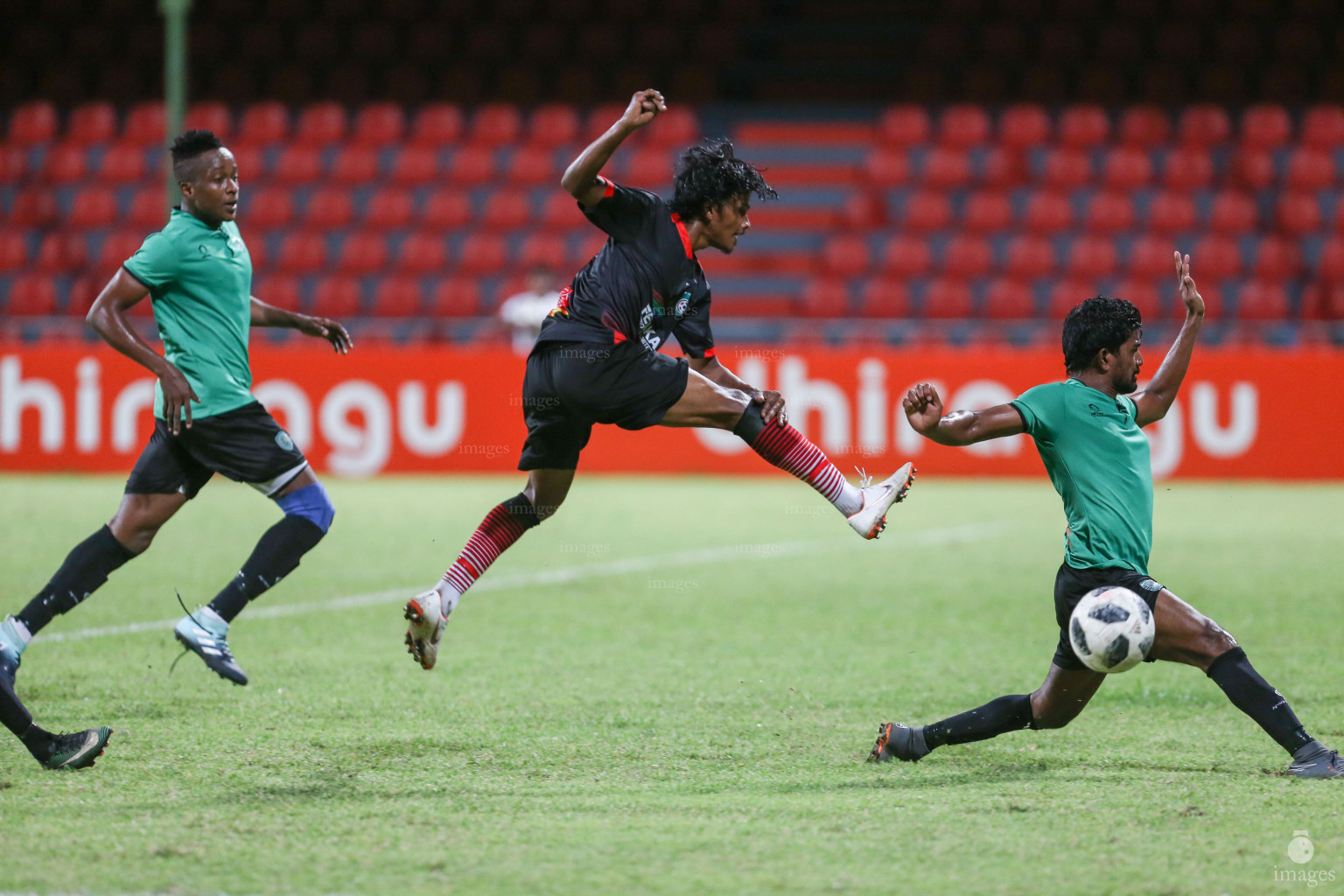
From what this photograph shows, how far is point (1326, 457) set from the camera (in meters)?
14.2

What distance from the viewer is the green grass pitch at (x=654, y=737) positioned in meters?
3.31

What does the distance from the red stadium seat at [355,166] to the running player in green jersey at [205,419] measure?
15.9 m

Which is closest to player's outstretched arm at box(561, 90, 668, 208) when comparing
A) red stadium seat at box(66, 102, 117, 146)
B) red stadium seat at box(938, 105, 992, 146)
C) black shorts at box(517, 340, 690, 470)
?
black shorts at box(517, 340, 690, 470)

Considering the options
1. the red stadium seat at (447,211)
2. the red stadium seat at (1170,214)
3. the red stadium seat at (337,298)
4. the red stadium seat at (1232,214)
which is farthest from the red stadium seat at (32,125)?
the red stadium seat at (1232,214)

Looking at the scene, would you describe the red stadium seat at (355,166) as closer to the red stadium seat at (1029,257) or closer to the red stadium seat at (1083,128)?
the red stadium seat at (1029,257)

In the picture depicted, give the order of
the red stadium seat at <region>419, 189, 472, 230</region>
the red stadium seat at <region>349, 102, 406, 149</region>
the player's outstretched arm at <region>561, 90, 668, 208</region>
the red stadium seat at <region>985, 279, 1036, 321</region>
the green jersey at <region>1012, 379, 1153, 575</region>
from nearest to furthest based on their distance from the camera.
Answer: the green jersey at <region>1012, 379, 1153, 575</region> → the player's outstretched arm at <region>561, 90, 668, 208</region> → the red stadium seat at <region>985, 279, 1036, 321</region> → the red stadium seat at <region>419, 189, 472, 230</region> → the red stadium seat at <region>349, 102, 406, 149</region>

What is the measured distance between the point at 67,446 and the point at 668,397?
1151cm

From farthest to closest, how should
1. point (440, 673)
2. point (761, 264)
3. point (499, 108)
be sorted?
point (499, 108), point (761, 264), point (440, 673)

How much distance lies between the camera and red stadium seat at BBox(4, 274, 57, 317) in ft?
60.4

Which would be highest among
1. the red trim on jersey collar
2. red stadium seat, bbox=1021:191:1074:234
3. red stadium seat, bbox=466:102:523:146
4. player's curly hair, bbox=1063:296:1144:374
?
red stadium seat, bbox=466:102:523:146

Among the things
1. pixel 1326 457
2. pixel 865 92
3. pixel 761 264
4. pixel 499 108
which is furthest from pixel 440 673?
pixel 865 92

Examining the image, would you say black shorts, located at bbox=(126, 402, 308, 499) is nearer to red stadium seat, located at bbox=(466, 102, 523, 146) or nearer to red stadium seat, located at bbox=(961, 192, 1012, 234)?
red stadium seat, located at bbox=(961, 192, 1012, 234)

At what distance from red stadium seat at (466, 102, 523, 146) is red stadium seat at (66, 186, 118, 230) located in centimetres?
524

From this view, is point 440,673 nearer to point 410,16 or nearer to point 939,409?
point 939,409
